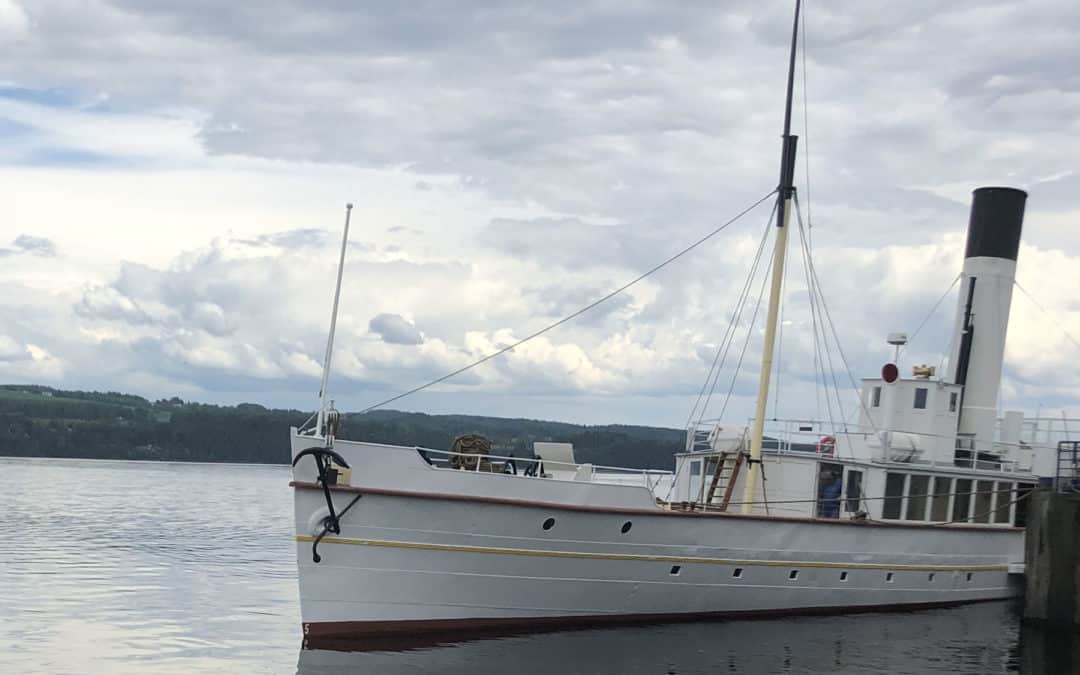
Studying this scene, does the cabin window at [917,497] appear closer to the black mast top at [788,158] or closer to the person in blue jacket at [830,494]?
the person in blue jacket at [830,494]

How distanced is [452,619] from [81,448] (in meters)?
137

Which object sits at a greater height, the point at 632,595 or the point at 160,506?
the point at 632,595

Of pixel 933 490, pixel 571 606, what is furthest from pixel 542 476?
pixel 933 490

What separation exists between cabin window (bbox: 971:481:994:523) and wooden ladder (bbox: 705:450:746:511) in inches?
240

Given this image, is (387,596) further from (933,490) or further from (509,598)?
(933,490)

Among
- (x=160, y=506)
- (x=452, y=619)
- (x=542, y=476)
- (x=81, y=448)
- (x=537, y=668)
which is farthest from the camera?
(x=81, y=448)

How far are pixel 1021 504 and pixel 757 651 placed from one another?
10.0 meters

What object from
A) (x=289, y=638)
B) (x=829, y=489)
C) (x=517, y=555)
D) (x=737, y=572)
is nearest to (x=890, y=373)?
(x=829, y=489)

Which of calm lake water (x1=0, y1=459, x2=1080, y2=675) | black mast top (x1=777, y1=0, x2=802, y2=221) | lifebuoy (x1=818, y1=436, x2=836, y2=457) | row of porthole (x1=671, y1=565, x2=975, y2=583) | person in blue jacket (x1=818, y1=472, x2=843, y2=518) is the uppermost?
black mast top (x1=777, y1=0, x2=802, y2=221)

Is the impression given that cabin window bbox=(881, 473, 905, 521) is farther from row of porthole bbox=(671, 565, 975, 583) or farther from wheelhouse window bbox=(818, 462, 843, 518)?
row of porthole bbox=(671, 565, 975, 583)

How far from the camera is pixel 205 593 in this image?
28.6 meters

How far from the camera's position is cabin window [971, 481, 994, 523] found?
26.6 m

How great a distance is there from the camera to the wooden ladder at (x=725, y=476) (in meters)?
23.4

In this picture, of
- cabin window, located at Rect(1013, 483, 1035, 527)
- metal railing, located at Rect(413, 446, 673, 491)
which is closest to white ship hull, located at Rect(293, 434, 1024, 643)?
metal railing, located at Rect(413, 446, 673, 491)
